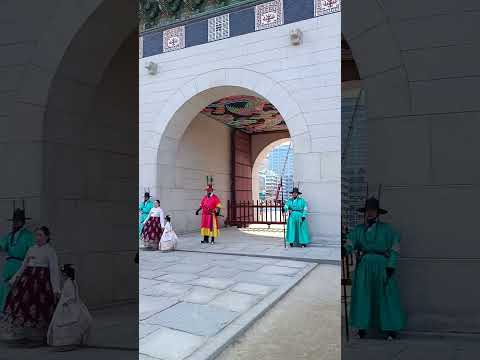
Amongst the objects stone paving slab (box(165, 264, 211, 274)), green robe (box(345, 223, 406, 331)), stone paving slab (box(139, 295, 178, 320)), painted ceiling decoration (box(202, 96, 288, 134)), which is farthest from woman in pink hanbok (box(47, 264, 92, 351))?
painted ceiling decoration (box(202, 96, 288, 134))

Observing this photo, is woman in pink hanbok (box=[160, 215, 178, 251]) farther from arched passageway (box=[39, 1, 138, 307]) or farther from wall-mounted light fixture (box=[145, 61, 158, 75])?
wall-mounted light fixture (box=[145, 61, 158, 75])

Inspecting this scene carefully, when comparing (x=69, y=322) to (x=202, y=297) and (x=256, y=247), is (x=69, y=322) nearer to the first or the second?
(x=202, y=297)

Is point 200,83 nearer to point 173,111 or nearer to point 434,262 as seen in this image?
point 173,111

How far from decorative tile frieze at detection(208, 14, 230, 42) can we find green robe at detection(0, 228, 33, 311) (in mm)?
7992

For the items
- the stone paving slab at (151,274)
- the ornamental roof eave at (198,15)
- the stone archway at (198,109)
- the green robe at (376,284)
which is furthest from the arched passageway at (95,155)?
the ornamental roof eave at (198,15)

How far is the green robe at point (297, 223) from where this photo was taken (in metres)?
8.91

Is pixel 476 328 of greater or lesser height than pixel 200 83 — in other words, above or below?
below

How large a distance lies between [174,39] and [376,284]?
372 inches

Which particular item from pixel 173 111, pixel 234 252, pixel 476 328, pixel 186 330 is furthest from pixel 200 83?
pixel 476 328

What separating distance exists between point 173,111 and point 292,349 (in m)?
8.28

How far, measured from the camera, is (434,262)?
3.36 m

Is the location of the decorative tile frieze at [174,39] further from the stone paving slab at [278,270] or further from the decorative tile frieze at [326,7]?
the stone paving slab at [278,270]

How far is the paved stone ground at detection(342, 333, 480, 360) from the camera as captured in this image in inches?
118

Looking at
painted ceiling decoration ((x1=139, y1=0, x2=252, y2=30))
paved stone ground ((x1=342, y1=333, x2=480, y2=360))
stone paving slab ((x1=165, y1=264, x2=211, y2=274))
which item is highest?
painted ceiling decoration ((x1=139, y1=0, x2=252, y2=30))
